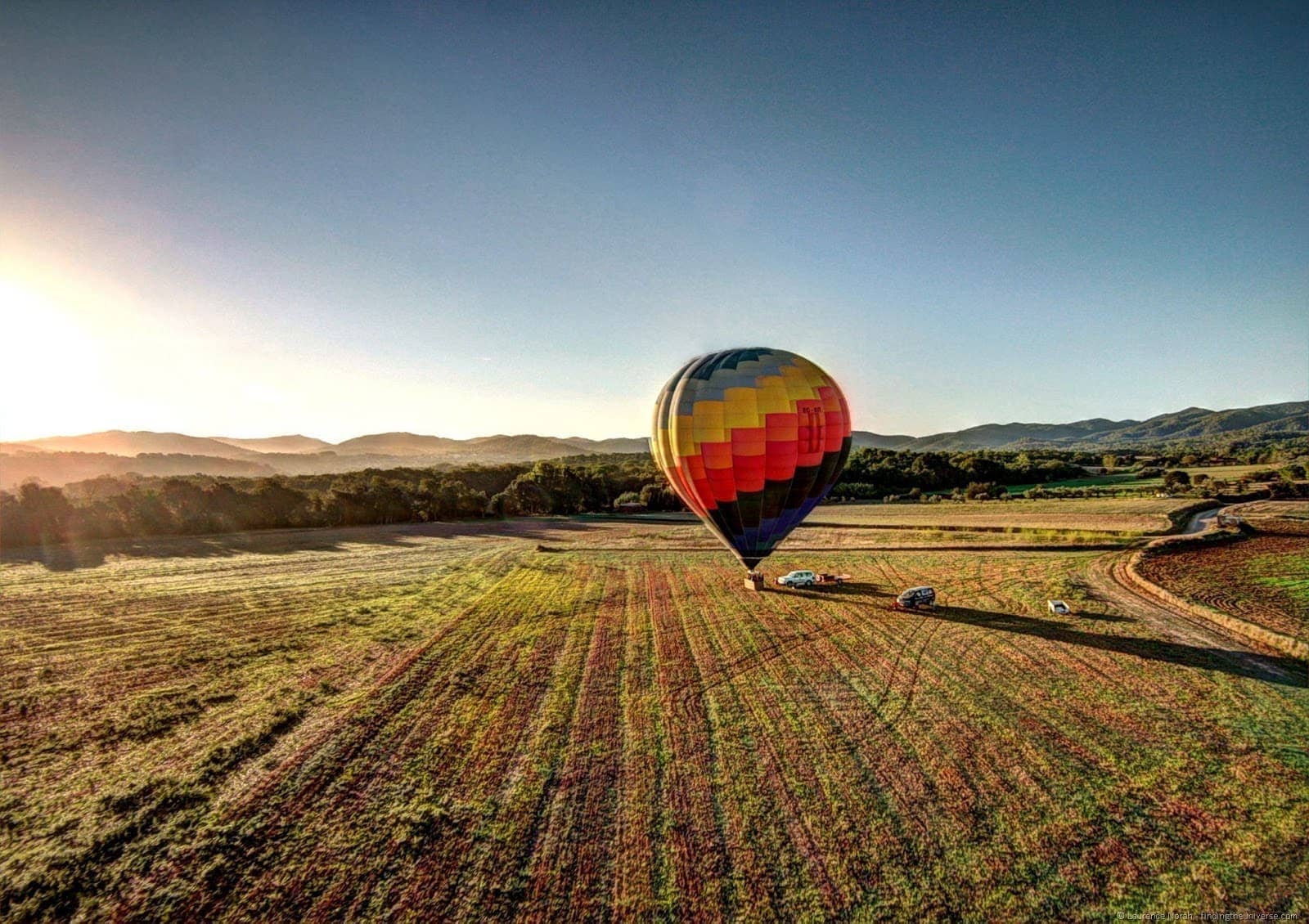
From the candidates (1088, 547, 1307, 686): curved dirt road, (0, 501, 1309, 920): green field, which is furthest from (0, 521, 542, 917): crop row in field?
(1088, 547, 1307, 686): curved dirt road

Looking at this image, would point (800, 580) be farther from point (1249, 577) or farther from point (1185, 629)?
point (1249, 577)

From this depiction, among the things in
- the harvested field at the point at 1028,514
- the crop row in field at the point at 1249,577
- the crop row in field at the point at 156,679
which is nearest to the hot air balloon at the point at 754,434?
the crop row in field at the point at 156,679

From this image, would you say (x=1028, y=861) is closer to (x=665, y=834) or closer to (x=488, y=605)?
(x=665, y=834)

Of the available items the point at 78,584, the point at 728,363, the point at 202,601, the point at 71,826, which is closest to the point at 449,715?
the point at 71,826

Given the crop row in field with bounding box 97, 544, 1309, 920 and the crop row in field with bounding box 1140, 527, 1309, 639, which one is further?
the crop row in field with bounding box 1140, 527, 1309, 639

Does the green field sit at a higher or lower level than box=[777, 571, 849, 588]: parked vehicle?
lower

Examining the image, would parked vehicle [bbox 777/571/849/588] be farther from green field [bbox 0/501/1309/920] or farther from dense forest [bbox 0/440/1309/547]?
dense forest [bbox 0/440/1309/547]

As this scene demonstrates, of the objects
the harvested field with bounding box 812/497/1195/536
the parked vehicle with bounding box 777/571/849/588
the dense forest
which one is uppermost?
the dense forest
